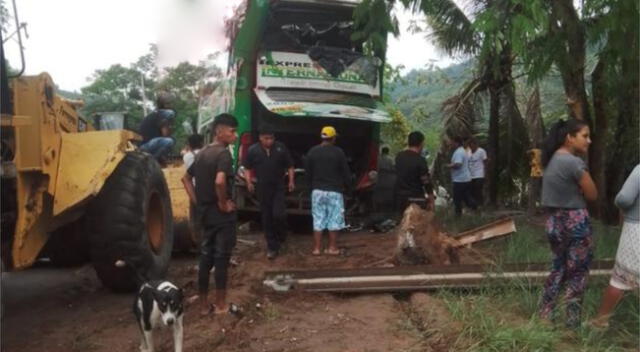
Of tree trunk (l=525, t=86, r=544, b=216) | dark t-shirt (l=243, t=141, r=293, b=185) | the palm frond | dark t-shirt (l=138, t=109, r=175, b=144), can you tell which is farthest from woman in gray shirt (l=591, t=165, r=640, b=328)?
tree trunk (l=525, t=86, r=544, b=216)

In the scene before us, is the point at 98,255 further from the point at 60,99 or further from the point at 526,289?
the point at 526,289

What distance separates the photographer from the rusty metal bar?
5.70 m

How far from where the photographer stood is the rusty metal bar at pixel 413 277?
570cm

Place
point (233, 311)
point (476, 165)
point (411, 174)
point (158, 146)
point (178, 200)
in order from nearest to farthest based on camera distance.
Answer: point (233, 311) → point (411, 174) → point (178, 200) → point (158, 146) → point (476, 165)

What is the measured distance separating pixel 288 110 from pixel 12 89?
18.0 feet

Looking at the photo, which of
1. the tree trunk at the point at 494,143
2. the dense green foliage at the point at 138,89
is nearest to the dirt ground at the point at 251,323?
the tree trunk at the point at 494,143

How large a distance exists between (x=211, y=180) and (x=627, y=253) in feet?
10.4

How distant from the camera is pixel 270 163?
27.4 feet

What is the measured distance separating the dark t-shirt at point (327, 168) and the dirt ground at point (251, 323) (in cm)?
177

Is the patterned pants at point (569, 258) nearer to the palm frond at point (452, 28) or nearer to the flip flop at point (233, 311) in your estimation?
the flip flop at point (233, 311)

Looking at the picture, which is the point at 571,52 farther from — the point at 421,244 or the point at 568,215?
the point at 568,215

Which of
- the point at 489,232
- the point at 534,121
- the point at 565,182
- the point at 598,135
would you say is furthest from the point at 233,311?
the point at 534,121

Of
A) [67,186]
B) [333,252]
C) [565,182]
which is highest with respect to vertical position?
[565,182]

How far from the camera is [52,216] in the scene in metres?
5.30
